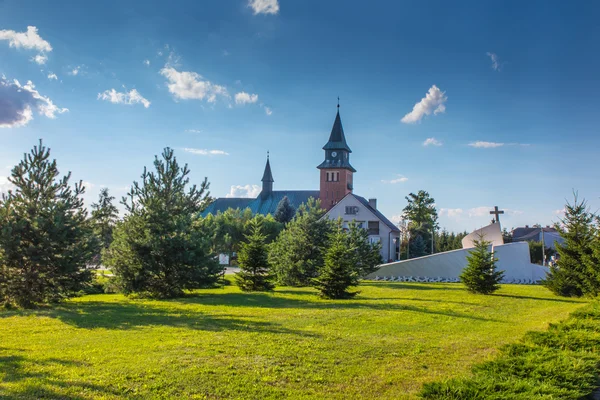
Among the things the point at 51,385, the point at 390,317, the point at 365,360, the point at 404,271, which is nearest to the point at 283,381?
the point at 365,360

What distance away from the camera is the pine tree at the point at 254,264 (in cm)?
2191

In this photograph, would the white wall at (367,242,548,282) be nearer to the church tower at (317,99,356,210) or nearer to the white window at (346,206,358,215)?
the white window at (346,206,358,215)

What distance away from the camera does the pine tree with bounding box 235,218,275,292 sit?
2191cm

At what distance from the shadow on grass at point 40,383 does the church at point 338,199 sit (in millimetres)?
21098

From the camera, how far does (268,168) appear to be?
8931cm

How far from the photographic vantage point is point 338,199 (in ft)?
221

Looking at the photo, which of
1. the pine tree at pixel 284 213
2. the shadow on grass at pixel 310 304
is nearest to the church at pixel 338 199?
the pine tree at pixel 284 213

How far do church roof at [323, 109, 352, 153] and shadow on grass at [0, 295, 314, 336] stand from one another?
177 feet

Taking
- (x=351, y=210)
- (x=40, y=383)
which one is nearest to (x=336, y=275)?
(x=40, y=383)

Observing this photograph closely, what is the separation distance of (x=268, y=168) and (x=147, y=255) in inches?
2790

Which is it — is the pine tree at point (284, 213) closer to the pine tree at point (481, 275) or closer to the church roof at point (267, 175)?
the church roof at point (267, 175)

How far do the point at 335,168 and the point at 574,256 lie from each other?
47.5 m

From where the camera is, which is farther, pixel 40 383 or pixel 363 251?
pixel 363 251

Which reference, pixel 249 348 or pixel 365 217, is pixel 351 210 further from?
pixel 249 348
